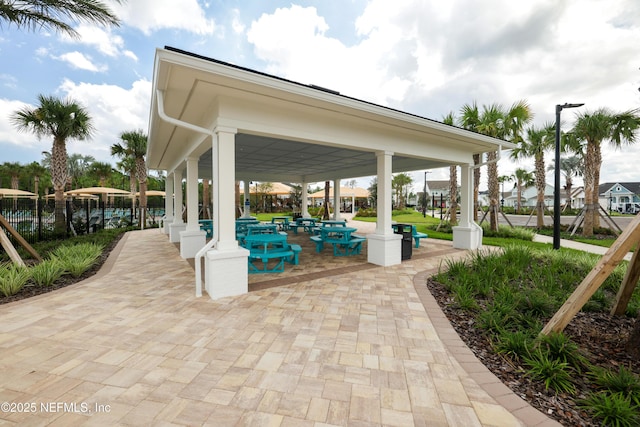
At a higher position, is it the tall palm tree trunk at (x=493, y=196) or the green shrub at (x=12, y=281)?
the tall palm tree trunk at (x=493, y=196)

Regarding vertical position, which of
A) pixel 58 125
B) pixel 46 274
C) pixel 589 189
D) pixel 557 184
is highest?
pixel 58 125

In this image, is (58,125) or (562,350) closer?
(562,350)

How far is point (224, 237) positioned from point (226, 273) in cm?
67

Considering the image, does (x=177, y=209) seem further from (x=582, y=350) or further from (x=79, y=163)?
(x=79, y=163)

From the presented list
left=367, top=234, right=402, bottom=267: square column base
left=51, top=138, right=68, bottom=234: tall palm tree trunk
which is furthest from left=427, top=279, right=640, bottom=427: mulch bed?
left=51, top=138, right=68, bottom=234: tall palm tree trunk

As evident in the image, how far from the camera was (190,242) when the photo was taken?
8039mm

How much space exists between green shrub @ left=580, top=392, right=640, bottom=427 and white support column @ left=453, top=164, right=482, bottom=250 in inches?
328

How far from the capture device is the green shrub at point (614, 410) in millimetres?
1914

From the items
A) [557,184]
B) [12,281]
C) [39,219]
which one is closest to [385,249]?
[557,184]

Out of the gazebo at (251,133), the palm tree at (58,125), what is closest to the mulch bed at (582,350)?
the gazebo at (251,133)

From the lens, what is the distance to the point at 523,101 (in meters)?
12.5

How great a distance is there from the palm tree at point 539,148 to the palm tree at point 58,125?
2254 cm

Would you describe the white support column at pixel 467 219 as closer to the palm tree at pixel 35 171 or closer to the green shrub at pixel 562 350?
the green shrub at pixel 562 350

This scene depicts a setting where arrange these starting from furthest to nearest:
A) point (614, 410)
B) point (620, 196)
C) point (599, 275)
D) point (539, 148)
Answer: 1. point (620, 196)
2. point (539, 148)
3. point (599, 275)
4. point (614, 410)
